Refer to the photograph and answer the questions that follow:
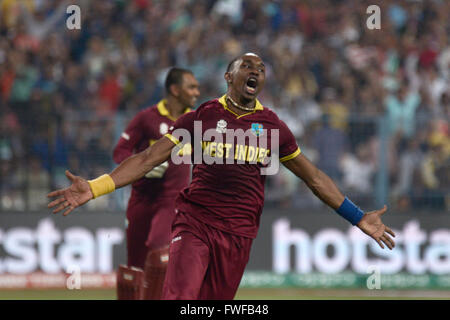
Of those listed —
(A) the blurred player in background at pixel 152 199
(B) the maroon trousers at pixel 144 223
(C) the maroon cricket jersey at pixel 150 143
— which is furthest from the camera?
(C) the maroon cricket jersey at pixel 150 143

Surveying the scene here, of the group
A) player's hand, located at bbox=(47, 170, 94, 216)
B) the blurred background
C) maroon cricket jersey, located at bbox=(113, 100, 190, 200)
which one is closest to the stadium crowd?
the blurred background

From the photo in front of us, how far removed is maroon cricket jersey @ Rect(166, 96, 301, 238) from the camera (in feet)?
24.0

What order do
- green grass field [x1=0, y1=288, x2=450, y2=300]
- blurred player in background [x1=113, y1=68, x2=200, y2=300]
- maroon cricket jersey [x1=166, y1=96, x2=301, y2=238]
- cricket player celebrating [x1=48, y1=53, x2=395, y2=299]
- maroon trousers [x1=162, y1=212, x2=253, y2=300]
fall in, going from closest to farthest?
1. maroon trousers [x1=162, y1=212, x2=253, y2=300]
2. cricket player celebrating [x1=48, y1=53, x2=395, y2=299]
3. maroon cricket jersey [x1=166, y1=96, x2=301, y2=238]
4. blurred player in background [x1=113, y1=68, x2=200, y2=300]
5. green grass field [x1=0, y1=288, x2=450, y2=300]

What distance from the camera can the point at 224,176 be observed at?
7328 mm

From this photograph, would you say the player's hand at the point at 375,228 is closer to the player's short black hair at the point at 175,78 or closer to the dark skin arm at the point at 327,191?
the dark skin arm at the point at 327,191

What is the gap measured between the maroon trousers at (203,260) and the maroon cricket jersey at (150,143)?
6.93ft

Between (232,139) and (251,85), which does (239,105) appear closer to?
(251,85)

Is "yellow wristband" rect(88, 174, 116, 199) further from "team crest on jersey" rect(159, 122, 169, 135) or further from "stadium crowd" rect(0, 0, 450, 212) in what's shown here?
"stadium crowd" rect(0, 0, 450, 212)

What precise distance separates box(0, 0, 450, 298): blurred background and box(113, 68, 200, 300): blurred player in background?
5216 millimetres

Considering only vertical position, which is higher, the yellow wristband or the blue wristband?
the yellow wristband

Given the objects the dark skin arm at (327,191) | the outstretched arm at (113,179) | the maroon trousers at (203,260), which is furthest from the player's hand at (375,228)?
the outstretched arm at (113,179)

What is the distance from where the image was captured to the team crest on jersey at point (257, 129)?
7.41m
